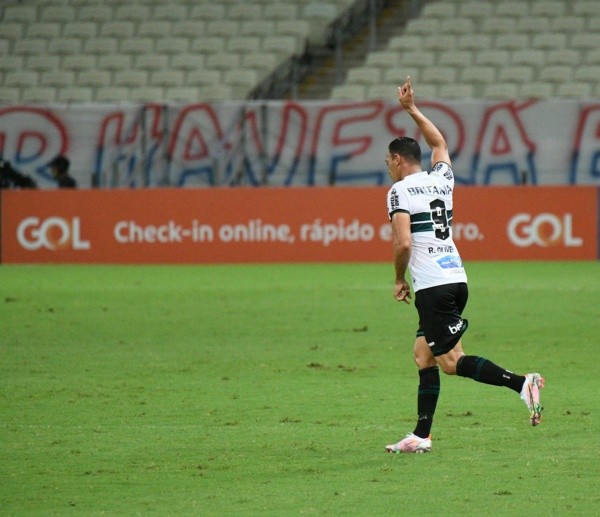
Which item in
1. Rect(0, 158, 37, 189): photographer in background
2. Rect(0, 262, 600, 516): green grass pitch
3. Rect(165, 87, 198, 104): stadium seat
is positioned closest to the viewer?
Rect(0, 262, 600, 516): green grass pitch

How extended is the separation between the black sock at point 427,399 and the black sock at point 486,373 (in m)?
0.22

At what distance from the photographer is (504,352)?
12133 millimetres

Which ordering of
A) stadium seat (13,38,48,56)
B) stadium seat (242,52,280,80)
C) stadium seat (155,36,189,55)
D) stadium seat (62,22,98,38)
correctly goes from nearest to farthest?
stadium seat (242,52,280,80)
stadium seat (155,36,189,55)
stadium seat (13,38,48,56)
stadium seat (62,22,98,38)

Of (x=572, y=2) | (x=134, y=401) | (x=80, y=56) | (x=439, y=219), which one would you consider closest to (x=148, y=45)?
(x=80, y=56)

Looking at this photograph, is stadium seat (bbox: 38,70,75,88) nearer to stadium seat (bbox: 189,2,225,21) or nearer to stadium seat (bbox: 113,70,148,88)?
stadium seat (bbox: 113,70,148,88)

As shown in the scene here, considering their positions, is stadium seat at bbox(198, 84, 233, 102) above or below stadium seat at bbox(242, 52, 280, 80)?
below

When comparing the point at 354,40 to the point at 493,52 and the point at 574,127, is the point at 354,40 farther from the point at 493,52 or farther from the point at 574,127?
the point at 574,127

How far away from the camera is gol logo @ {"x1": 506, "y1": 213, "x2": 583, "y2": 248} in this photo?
864 inches

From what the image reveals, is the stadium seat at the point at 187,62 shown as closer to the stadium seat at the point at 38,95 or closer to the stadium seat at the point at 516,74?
the stadium seat at the point at 38,95

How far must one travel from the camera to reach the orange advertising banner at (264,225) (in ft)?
72.0

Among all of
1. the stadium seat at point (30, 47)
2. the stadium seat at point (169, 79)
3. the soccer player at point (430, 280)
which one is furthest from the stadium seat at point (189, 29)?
the soccer player at point (430, 280)

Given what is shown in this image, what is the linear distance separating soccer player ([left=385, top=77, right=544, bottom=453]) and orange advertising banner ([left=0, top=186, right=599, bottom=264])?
14.2 m

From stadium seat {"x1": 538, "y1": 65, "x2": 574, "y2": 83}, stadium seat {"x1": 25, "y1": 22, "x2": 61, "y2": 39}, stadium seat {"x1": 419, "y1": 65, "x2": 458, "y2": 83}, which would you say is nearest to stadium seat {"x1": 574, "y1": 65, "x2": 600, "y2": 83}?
stadium seat {"x1": 538, "y1": 65, "x2": 574, "y2": 83}

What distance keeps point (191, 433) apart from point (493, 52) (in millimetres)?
19770
